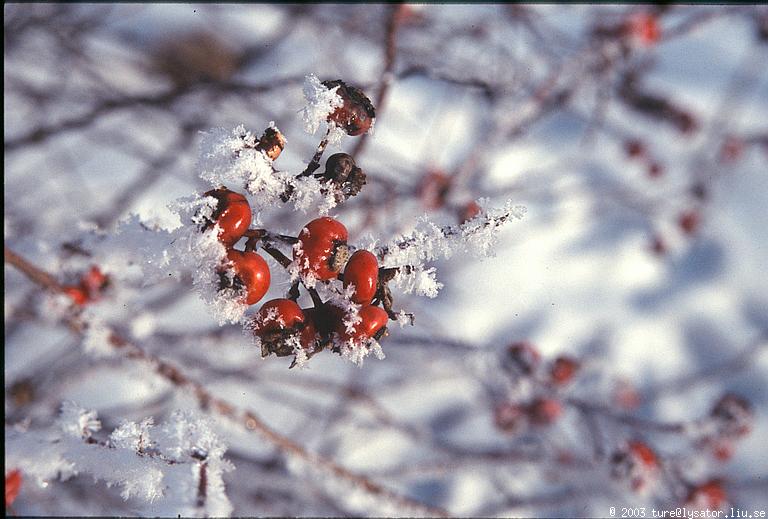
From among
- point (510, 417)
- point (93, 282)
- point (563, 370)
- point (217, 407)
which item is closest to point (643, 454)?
point (563, 370)

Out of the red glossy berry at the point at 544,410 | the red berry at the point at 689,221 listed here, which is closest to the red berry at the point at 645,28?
the red berry at the point at 689,221

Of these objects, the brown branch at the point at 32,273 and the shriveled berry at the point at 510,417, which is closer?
the brown branch at the point at 32,273

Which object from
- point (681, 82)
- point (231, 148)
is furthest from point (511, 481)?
point (681, 82)

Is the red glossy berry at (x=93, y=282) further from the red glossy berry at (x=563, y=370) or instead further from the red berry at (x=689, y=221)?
the red berry at (x=689, y=221)

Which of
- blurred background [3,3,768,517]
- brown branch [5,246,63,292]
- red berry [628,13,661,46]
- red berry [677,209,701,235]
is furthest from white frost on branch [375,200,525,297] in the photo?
red berry [677,209,701,235]

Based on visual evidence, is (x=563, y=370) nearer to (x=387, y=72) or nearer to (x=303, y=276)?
(x=387, y=72)

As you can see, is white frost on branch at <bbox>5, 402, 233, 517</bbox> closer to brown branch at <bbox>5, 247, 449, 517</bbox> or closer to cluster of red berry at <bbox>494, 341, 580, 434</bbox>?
brown branch at <bbox>5, 247, 449, 517</bbox>
